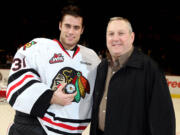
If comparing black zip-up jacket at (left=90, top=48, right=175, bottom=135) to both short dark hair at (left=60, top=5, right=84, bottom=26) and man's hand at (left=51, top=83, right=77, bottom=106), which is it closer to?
man's hand at (left=51, top=83, right=77, bottom=106)

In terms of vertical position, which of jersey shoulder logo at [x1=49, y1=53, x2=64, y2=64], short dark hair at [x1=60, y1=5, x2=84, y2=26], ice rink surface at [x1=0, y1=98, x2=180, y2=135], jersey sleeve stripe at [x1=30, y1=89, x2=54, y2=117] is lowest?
ice rink surface at [x1=0, y1=98, x2=180, y2=135]

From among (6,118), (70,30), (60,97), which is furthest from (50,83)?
(6,118)

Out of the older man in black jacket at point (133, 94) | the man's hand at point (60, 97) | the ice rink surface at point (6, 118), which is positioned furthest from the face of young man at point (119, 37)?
the ice rink surface at point (6, 118)

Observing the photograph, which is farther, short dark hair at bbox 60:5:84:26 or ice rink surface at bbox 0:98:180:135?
ice rink surface at bbox 0:98:180:135

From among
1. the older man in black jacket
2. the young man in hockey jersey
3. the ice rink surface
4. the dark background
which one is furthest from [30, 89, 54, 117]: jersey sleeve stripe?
the dark background

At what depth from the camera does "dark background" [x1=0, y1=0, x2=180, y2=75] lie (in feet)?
29.1

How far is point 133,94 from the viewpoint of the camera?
135 centimetres

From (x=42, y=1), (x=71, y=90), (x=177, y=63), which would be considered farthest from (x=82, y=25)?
(x=177, y=63)

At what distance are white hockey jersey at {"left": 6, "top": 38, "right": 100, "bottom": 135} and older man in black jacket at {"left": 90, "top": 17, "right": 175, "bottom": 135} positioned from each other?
0.20 m

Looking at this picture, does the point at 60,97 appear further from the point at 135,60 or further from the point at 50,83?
the point at 135,60

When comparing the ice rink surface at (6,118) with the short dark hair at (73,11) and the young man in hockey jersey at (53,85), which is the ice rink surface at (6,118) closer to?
the young man in hockey jersey at (53,85)

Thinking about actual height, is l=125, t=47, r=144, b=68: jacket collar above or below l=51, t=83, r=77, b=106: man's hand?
above

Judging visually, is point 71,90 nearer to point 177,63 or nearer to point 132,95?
point 132,95

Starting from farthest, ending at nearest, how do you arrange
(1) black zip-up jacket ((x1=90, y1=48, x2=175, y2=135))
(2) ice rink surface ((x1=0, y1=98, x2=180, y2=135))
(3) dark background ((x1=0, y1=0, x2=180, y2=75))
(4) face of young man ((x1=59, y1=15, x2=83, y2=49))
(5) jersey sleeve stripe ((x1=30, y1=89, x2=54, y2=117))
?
1. (3) dark background ((x1=0, y1=0, x2=180, y2=75))
2. (2) ice rink surface ((x1=0, y1=98, x2=180, y2=135))
3. (4) face of young man ((x1=59, y1=15, x2=83, y2=49))
4. (5) jersey sleeve stripe ((x1=30, y1=89, x2=54, y2=117))
5. (1) black zip-up jacket ((x1=90, y1=48, x2=175, y2=135))
